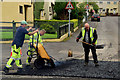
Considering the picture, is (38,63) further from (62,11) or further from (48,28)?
(62,11)

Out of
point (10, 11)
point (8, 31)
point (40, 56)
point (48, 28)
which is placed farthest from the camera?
point (10, 11)

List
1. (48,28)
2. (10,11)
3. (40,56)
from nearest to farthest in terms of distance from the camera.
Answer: (40,56) → (48,28) → (10,11)

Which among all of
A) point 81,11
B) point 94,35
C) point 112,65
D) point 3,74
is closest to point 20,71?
point 3,74

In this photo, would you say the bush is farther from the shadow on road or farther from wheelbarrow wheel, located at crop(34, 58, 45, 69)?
wheelbarrow wheel, located at crop(34, 58, 45, 69)

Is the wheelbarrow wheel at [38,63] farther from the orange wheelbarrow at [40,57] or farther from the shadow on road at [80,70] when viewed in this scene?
the shadow on road at [80,70]

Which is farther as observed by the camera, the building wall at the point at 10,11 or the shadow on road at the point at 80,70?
the building wall at the point at 10,11

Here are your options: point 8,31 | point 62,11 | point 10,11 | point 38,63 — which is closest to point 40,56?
point 38,63

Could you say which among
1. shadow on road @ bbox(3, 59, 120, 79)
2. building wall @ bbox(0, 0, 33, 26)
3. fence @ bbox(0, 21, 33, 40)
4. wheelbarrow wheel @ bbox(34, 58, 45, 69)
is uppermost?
building wall @ bbox(0, 0, 33, 26)

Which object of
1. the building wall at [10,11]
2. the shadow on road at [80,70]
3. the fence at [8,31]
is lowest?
the shadow on road at [80,70]

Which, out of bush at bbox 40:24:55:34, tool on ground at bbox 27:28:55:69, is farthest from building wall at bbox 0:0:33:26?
tool on ground at bbox 27:28:55:69

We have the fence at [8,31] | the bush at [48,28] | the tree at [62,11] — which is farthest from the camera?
the tree at [62,11]

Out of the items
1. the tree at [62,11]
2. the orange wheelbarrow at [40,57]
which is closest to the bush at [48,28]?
the orange wheelbarrow at [40,57]

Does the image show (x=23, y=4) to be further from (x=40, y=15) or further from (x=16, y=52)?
(x=16, y=52)

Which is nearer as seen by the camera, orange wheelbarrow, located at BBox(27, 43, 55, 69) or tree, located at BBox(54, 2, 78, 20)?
orange wheelbarrow, located at BBox(27, 43, 55, 69)
